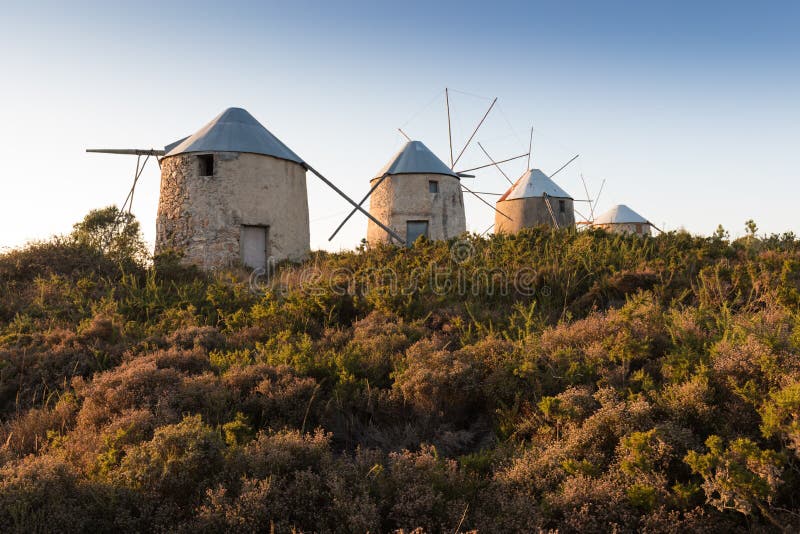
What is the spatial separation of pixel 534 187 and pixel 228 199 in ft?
52.5

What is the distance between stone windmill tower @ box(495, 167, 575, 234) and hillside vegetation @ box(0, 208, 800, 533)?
16092 millimetres

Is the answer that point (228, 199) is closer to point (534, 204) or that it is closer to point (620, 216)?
point (534, 204)

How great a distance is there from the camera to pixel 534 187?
2691cm

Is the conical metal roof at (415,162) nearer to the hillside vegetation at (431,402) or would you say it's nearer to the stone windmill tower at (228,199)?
the stone windmill tower at (228,199)

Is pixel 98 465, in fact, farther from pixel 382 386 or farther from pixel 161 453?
pixel 382 386

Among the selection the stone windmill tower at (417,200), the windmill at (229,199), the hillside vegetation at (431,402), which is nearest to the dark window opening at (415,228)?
the stone windmill tower at (417,200)

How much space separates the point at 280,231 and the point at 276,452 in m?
12.3

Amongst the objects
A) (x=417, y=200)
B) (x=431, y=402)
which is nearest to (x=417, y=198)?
(x=417, y=200)

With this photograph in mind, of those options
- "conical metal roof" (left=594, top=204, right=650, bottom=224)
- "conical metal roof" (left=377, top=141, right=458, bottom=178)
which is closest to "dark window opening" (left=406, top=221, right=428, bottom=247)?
"conical metal roof" (left=377, top=141, right=458, bottom=178)

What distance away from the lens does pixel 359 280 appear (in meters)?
10.6

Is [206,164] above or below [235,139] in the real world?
below

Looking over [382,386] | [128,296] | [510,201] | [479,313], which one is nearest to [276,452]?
[382,386]

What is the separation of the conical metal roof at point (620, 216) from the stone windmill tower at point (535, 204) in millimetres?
7811

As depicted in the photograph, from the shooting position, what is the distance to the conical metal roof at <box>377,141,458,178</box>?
22.5 m
